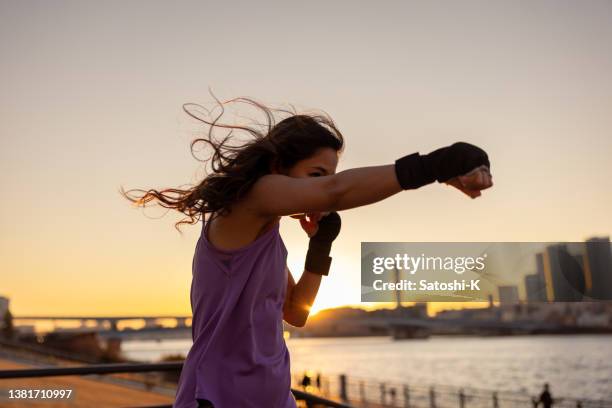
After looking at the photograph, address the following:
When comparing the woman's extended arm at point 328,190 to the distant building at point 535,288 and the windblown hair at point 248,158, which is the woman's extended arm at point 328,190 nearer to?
the windblown hair at point 248,158

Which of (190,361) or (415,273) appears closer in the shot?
(190,361)

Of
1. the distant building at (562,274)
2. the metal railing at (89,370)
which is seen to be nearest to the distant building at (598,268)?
the distant building at (562,274)

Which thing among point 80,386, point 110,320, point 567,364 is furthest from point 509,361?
point 80,386

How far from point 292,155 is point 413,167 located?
534 millimetres

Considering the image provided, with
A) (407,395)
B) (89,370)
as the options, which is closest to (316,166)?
(89,370)

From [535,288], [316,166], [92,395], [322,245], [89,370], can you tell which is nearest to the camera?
[316,166]

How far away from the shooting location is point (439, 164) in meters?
1.55

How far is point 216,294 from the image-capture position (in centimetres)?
186

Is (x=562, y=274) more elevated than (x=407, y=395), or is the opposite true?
(x=562, y=274)

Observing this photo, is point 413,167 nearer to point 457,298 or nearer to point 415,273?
point 457,298

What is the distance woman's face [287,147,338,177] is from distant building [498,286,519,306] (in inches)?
211

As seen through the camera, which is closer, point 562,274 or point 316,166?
point 316,166

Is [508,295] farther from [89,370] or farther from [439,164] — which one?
[439,164]

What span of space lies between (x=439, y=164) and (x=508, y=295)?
5.93 meters
